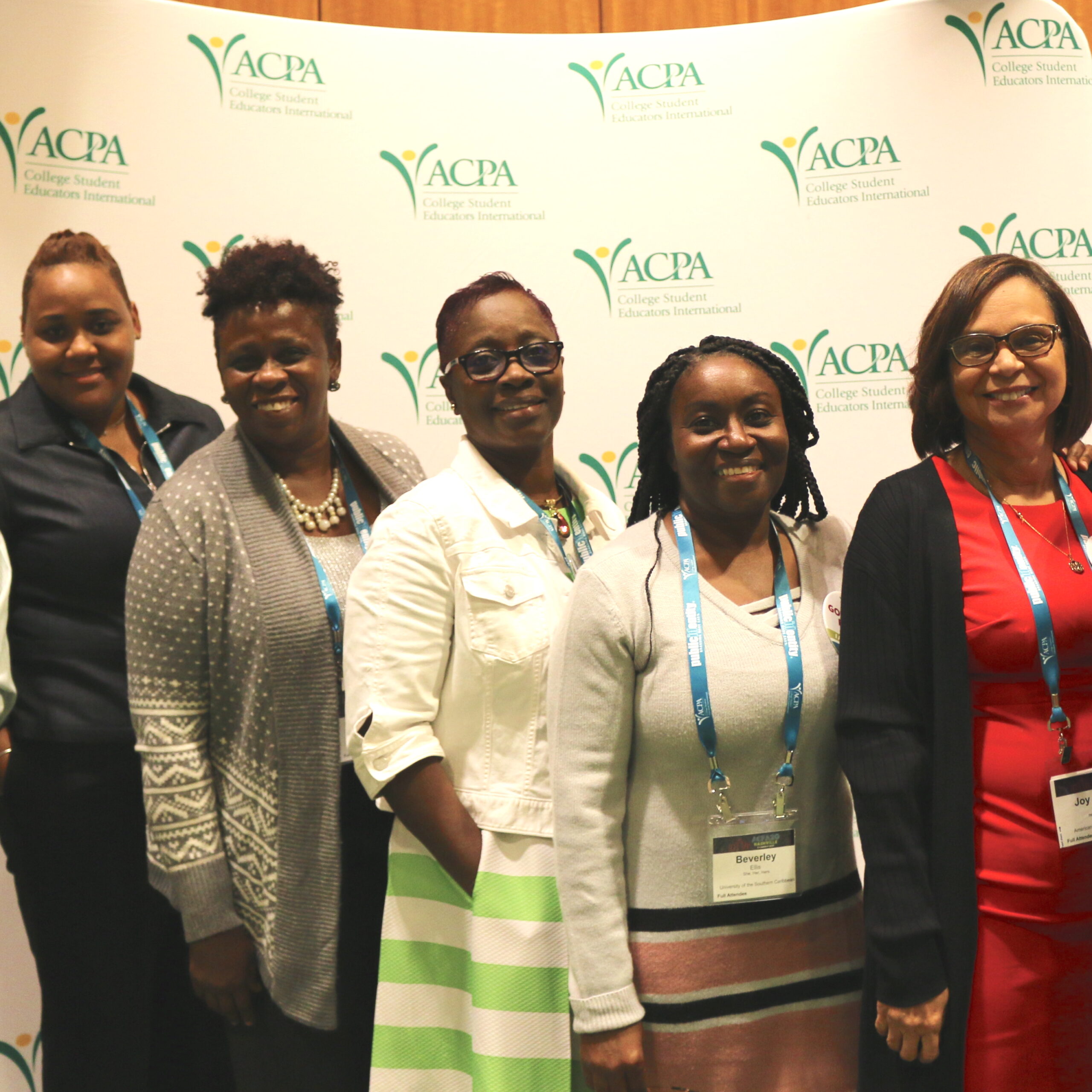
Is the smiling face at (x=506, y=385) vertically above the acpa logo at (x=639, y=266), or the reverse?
the acpa logo at (x=639, y=266)

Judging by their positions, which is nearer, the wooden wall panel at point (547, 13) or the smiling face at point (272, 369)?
the smiling face at point (272, 369)

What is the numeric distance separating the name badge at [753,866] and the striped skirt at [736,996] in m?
0.02

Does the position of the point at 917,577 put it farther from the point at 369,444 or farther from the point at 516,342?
the point at 369,444

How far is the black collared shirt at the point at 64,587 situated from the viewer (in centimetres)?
229

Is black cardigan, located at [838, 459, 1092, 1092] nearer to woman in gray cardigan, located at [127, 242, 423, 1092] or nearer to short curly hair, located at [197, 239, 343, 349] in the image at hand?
woman in gray cardigan, located at [127, 242, 423, 1092]

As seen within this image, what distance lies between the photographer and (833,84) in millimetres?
3262

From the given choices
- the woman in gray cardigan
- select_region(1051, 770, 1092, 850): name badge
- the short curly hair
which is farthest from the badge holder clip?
the short curly hair

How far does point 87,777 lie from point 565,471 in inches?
46.7

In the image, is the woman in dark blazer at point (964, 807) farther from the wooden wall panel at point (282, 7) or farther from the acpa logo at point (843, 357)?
the wooden wall panel at point (282, 7)

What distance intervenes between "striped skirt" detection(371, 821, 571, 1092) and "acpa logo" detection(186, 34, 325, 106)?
7.43 feet

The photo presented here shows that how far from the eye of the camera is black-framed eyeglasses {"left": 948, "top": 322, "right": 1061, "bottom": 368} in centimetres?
174

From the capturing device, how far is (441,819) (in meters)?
1.79

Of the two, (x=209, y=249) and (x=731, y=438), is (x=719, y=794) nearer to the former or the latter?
(x=731, y=438)

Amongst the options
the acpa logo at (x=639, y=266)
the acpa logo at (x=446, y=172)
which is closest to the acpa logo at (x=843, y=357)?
the acpa logo at (x=639, y=266)
